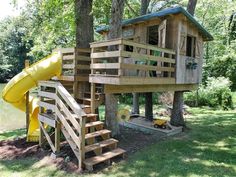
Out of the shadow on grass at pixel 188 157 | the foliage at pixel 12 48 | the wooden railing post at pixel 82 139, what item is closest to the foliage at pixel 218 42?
the shadow on grass at pixel 188 157

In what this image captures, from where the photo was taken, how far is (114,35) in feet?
24.9

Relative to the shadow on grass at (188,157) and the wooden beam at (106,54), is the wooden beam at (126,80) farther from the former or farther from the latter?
the shadow on grass at (188,157)

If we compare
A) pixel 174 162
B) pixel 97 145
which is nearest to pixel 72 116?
pixel 97 145

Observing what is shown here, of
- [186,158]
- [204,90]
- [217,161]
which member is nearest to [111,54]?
[186,158]

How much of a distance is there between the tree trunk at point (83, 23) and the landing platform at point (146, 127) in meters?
3.48

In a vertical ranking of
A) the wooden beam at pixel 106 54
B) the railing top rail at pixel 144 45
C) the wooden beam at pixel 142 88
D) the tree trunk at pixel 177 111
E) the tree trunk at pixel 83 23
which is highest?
the tree trunk at pixel 83 23

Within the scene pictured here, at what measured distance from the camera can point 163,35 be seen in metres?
8.38

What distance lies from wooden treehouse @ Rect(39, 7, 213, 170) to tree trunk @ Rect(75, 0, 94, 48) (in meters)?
0.61

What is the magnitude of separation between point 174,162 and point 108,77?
2.63 meters

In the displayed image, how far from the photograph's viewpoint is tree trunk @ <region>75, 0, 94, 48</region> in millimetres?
8531

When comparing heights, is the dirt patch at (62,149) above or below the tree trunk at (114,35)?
below

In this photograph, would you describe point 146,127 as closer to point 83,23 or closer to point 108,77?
point 108,77

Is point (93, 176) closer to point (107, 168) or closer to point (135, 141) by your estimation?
point (107, 168)

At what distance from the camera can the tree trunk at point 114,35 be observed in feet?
24.5
